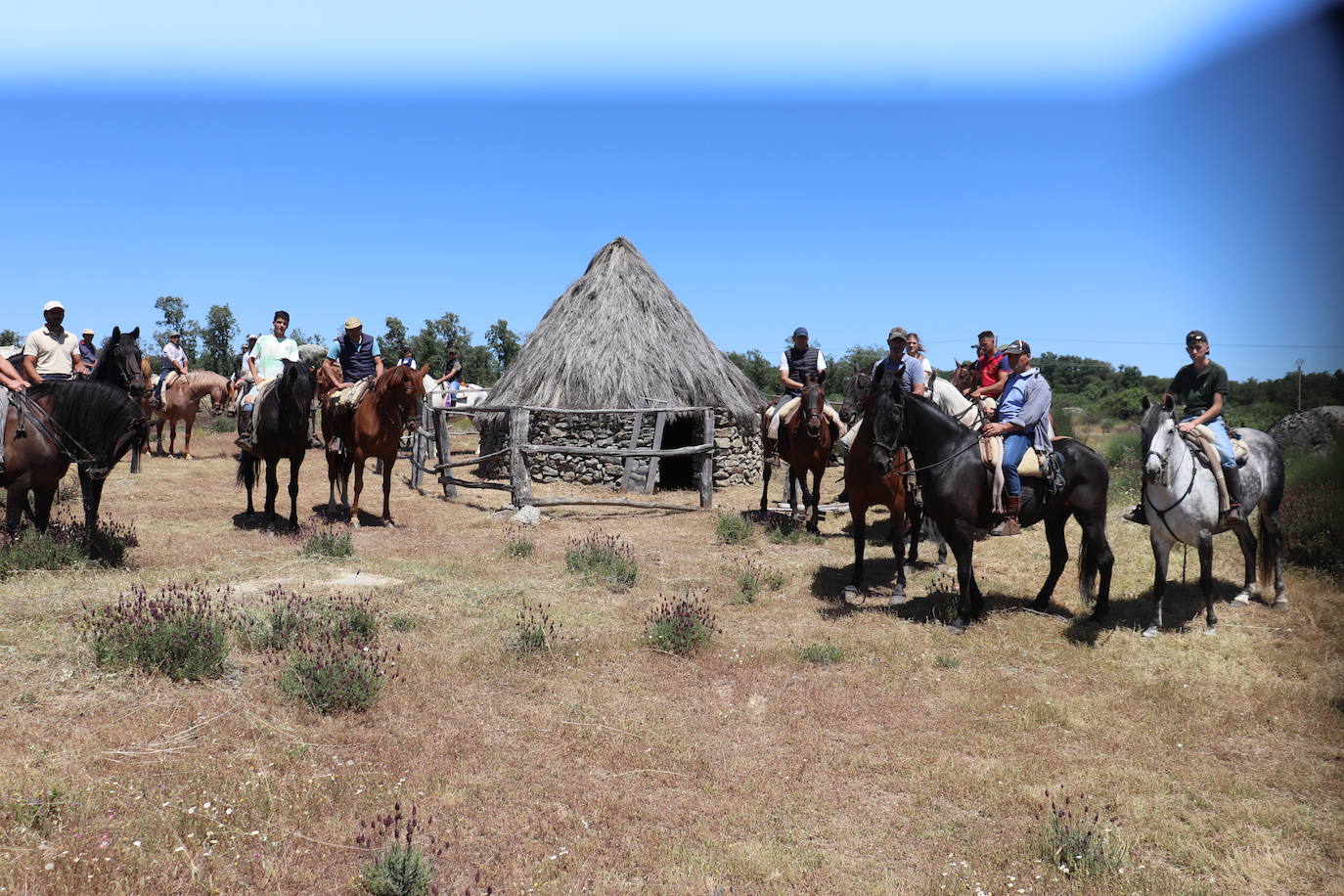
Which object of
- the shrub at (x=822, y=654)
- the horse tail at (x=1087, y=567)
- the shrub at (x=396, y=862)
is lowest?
the shrub at (x=396, y=862)

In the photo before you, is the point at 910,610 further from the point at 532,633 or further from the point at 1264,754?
the point at 532,633

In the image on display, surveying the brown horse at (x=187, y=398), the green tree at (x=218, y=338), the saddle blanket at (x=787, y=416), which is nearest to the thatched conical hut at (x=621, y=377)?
the saddle blanket at (x=787, y=416)

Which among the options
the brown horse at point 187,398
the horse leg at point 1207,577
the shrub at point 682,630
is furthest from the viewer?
the brown horse at point 187,398

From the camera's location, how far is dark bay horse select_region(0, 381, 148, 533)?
23.9 feet

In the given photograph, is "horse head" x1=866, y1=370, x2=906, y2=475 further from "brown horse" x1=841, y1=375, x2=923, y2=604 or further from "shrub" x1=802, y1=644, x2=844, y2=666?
"shrub" x1=802, y1=644, x2=844, y2=666

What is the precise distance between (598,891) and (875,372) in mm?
4875

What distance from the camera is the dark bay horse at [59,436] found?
7.29m

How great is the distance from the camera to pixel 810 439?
10.8 m

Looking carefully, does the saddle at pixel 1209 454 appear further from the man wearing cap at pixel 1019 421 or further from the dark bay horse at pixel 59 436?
the dark bay horse at pixel 59 436

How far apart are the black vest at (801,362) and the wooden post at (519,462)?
14.3 feet

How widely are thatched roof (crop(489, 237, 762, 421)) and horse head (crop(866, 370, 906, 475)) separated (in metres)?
8.88

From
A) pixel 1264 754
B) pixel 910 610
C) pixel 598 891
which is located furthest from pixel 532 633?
pixel 1264 754

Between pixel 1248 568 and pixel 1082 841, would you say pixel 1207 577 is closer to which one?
pixel 1248 568

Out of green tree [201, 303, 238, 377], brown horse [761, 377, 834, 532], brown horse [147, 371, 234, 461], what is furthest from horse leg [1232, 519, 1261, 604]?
green tree [201, 303, 238, 377]
